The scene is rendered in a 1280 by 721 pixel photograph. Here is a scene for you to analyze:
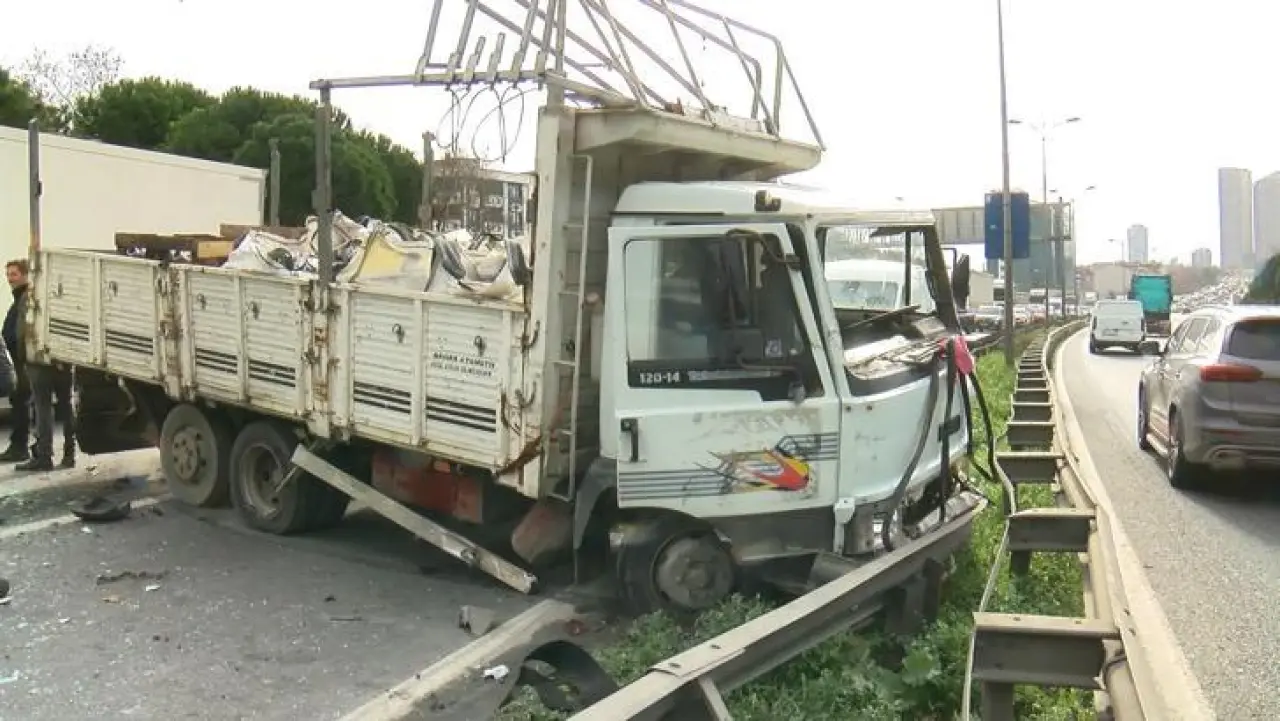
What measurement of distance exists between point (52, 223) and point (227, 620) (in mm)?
9234

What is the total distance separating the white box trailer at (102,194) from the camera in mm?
12625

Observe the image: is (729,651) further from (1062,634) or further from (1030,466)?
(1030,466)

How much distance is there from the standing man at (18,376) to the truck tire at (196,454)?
232 cm

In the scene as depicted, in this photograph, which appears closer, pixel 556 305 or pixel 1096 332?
pixel 556 305

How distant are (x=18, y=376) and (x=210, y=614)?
5.58 m

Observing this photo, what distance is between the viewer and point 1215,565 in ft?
22.6

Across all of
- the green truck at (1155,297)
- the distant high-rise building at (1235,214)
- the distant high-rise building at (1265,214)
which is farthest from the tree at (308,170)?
the distant high-rise building at (1235,214)

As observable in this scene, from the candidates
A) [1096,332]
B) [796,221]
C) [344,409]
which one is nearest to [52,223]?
[344,409]

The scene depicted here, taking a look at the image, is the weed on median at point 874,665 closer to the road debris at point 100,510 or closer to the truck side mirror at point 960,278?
the truck side mirror at point 960,278

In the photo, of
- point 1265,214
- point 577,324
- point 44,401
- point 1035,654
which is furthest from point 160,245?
point 1265,214

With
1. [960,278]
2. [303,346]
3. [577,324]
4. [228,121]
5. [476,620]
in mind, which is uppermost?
[228,121]

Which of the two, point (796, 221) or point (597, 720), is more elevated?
point (796, 221)

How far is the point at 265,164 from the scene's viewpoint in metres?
33.9

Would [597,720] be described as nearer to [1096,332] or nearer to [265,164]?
[265,164]
